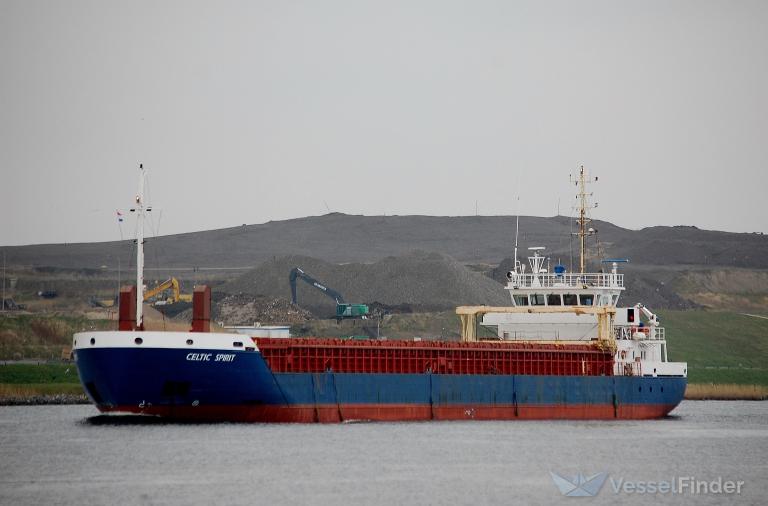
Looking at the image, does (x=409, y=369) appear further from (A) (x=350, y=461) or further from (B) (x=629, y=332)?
(A) (x=350, y=461)

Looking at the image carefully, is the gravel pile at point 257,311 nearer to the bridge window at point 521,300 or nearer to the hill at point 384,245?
the bridge window at point 521,300

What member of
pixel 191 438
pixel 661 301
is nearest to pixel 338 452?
pixel 191 438

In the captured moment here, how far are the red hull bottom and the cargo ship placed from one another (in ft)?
0.17

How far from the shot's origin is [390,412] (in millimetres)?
57875

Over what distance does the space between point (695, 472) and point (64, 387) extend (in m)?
37.7

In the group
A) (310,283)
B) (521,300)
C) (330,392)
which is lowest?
(330,392)

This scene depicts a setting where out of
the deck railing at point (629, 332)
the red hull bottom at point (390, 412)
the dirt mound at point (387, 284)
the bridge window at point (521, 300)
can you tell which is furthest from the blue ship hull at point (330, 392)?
the dirt mound at point (387, 284)

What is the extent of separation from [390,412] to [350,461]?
13.8 meters

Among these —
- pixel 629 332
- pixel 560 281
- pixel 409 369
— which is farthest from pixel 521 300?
pixel 409 369

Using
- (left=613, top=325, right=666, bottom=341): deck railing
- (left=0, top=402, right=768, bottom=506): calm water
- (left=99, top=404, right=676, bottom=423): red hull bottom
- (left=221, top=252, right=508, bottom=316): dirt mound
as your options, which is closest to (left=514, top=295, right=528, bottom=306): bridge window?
Result: (left=613, top=325, right=666, bottom=341): deck railing

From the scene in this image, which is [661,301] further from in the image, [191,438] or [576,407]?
[191,438]

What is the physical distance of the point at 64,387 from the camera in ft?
232

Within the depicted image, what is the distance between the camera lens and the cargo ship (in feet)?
170

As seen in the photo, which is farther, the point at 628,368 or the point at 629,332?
the point at 629,332
